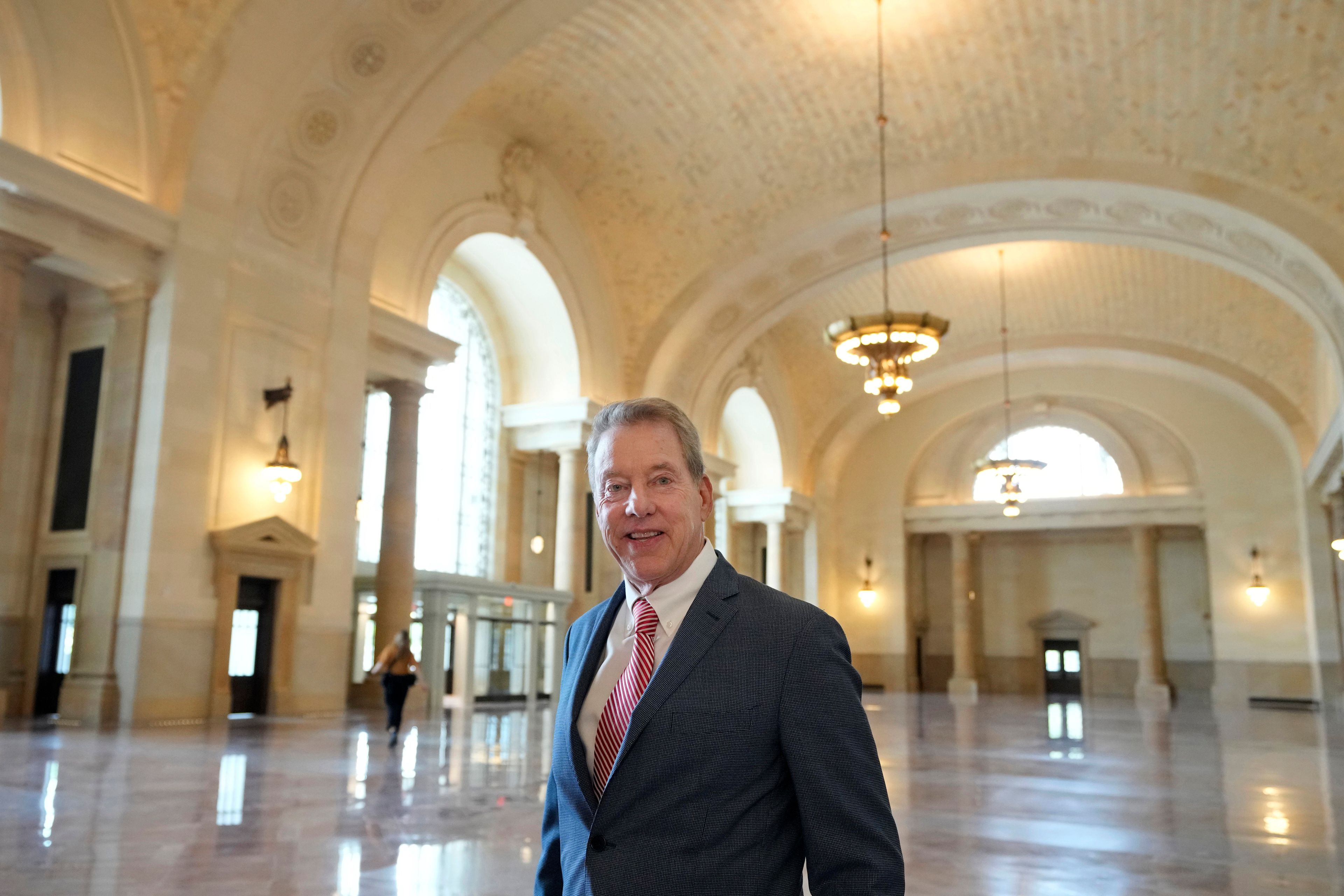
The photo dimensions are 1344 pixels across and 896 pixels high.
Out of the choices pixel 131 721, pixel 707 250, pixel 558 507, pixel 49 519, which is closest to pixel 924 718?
pixel 558 507

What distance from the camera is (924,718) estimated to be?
15.5 metres

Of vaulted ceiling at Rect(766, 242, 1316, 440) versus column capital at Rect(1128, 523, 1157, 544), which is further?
column capital at Rect(1128, 523, 1157, 544)

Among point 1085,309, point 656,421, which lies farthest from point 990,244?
point 656,421

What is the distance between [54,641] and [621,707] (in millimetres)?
12622

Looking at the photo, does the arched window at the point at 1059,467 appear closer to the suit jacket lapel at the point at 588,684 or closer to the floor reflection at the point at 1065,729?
the floor reflection at the point at 1065,729

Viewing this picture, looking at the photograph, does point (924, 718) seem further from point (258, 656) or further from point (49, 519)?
point (49, 519)

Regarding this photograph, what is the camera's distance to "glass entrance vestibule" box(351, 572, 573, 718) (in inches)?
619

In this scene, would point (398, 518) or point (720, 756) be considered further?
point (398, 518)

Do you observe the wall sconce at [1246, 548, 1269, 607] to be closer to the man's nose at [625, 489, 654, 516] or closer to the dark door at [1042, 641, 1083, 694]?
the dark door at [1042, 641, 1083, 694]

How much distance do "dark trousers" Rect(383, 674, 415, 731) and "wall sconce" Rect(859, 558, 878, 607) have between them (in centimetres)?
2161

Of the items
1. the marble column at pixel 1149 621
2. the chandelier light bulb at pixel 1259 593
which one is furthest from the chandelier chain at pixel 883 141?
the chandelier light bulb at pixel 1259 593

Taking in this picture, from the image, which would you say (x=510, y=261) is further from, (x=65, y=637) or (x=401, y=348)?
(x=65, y=637)

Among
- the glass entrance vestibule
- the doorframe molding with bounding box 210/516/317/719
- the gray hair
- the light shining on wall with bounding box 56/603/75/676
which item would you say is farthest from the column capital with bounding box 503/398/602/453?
the gray hair

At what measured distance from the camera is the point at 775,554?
27.4 metres
